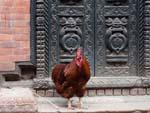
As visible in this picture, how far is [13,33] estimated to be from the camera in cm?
588

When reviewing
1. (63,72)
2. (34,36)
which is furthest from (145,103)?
(34,36)

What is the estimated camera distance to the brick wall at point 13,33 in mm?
5863

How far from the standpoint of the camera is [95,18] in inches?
237

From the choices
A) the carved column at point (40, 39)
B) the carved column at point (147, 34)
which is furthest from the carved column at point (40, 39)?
the carved column at point (147, 34)

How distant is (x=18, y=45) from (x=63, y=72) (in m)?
0.90

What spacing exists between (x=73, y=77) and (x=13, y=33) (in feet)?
3.81

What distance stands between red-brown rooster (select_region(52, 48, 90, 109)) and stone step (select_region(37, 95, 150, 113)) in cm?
17

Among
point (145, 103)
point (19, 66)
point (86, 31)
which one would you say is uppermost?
point (86, 31)

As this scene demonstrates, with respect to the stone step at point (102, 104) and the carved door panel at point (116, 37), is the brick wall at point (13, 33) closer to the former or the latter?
the stone step at point (102, 104)

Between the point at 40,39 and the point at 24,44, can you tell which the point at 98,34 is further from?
the point at 24,44

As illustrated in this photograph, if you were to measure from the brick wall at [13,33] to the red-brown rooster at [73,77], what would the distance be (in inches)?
28.7

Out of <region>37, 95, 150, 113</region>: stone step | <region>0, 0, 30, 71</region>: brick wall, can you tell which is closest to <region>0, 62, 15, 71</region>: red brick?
<region>0, 0, 30, 71</region>: brick wall

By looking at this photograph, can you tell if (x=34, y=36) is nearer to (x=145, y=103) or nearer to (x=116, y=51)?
(x=116, y=51)

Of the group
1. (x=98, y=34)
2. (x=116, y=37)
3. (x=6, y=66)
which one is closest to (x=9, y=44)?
(x=6, y=66)
